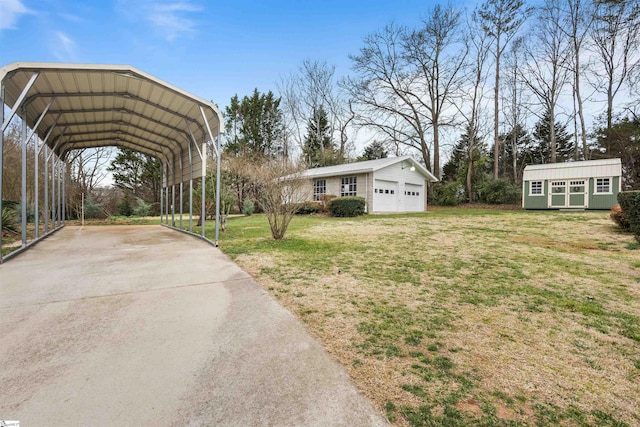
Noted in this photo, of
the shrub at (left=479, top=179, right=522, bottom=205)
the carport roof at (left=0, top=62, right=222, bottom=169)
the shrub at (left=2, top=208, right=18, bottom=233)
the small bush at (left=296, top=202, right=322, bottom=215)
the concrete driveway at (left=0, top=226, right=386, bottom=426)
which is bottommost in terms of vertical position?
the concrete driveway at (left=0, top=226, right=386, bottom=426)

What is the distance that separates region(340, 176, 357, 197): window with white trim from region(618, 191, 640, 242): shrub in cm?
1163

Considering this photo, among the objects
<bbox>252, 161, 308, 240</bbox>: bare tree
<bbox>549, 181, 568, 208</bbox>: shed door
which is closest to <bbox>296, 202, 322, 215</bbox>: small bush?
<bbox>252, 161, 308, 240</bbox>: bare tree

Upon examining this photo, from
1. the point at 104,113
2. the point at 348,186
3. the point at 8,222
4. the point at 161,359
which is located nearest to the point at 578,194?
the point at 348,186

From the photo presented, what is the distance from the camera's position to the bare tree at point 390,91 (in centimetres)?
2394

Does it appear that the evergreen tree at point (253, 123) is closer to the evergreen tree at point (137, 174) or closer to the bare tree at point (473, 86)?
Result: the evergreen tree at point (137, 174)

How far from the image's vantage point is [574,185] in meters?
16.4

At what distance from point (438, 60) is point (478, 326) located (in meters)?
25.7

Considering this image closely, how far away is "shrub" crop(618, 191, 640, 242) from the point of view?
22.7 feet

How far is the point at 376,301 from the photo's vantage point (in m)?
3.46

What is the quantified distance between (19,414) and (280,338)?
1662 millimetres

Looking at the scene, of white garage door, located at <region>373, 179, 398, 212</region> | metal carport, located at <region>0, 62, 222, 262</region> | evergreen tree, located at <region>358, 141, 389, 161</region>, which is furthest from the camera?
evergreen tree, located at <region>358, 141, 389, 161</region>

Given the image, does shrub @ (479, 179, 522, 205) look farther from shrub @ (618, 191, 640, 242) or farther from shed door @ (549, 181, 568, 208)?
shrub @ (618, 191, 640, 242)

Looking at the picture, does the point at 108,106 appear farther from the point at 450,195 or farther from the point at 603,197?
the point at 603,197

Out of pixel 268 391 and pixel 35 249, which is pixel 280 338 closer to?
pixel 268 391
